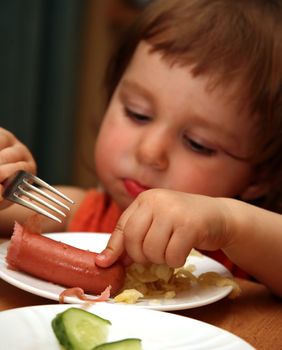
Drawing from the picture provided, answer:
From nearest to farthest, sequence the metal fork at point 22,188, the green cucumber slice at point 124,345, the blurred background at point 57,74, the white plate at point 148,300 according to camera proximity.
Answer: the green cucumber slice at point 124,345, the white plate at point 148,300, the metal fork at point 22,188, the blurred background at point 57,74

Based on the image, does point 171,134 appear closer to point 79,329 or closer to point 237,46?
point 237,46

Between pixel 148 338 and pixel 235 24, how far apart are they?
105 cm

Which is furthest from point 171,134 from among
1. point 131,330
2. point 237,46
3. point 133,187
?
point 131,330

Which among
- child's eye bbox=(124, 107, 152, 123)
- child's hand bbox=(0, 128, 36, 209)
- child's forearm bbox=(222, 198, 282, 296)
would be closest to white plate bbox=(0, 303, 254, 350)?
child's forearm bbox=(222, 198, 282, 296)

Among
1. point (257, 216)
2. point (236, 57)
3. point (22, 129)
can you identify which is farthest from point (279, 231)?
point (22, 129)

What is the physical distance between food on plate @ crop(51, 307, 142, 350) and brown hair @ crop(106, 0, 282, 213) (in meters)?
0.89

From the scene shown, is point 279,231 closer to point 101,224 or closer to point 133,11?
point 101,224

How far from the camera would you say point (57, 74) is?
10.5 feet

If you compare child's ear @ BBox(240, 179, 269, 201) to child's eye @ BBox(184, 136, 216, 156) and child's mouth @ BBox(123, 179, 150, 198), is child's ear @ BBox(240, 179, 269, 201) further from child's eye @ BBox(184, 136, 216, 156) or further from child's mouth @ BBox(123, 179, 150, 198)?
child's mouth @ BBox(123, 179, 150, 198)

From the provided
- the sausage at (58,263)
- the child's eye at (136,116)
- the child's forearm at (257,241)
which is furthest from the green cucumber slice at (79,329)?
the child's eye at (136,116)

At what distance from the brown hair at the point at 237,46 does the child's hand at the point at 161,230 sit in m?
0.60

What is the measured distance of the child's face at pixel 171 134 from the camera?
1461mm

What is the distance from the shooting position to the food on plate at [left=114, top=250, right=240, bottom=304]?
3.17 feet

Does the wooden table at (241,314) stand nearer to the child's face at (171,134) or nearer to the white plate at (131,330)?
the white plate at (131,330)
